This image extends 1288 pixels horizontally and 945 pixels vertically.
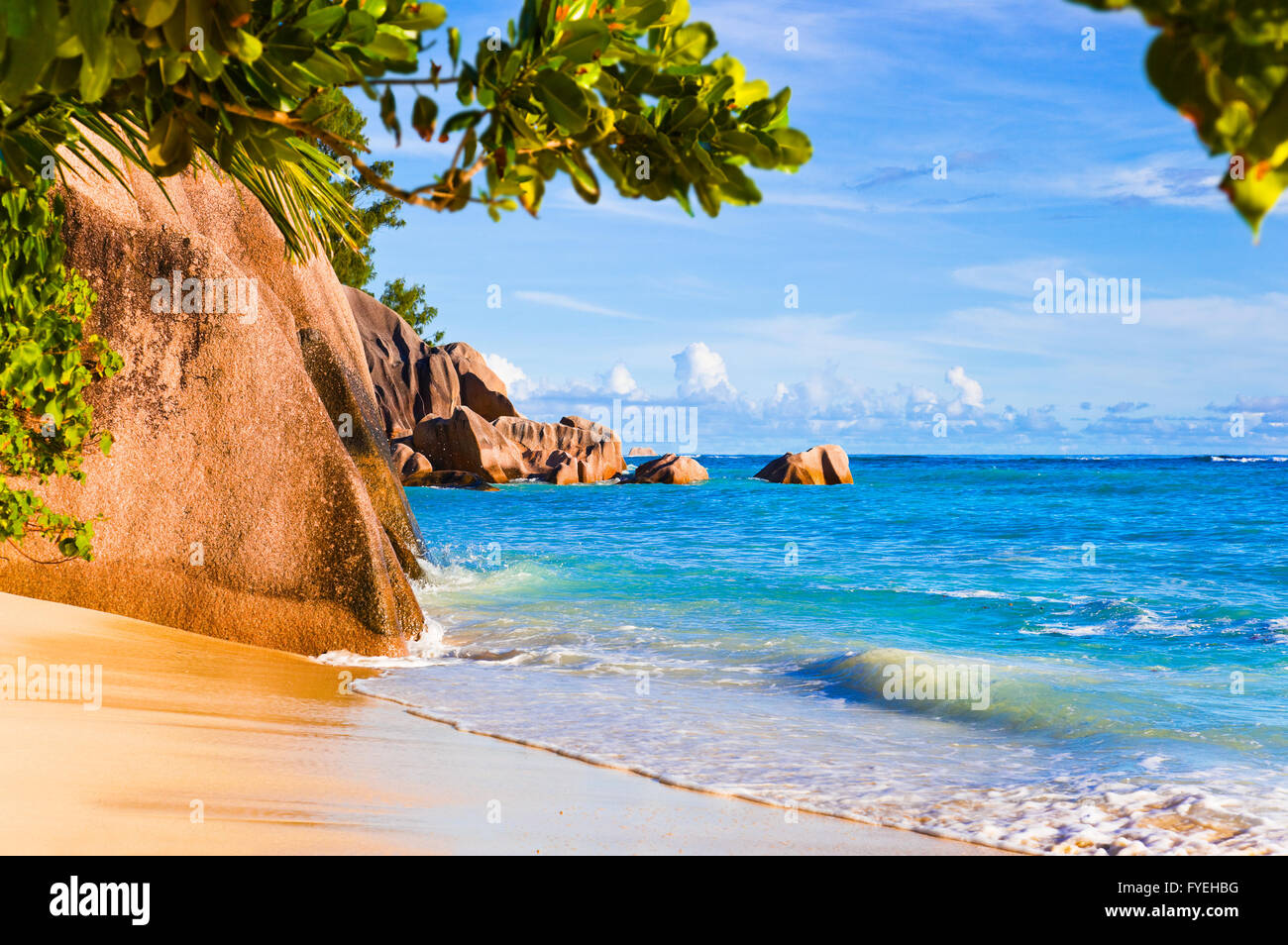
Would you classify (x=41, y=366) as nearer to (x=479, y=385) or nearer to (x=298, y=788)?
(x=298, y=788)

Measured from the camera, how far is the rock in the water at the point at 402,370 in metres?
43.1

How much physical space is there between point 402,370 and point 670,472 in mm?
13492

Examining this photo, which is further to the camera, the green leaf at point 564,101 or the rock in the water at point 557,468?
the rock in the water at point 557,468

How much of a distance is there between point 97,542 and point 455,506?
22755 millimetres

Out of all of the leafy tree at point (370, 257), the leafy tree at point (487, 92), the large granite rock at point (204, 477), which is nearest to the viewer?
the leafy tree at point (487, 92)

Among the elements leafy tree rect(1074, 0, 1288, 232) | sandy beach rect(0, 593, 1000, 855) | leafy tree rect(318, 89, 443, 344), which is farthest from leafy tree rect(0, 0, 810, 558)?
leafy tree rect(318, 89, 443, 344)

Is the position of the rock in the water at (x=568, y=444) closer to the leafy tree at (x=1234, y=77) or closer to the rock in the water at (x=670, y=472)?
the rock in the water at (x=670, y=472)

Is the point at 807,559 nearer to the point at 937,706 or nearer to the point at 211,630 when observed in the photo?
the point at 937,706

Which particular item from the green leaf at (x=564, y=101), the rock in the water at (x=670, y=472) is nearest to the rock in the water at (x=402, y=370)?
the rock in the water at (x=670, y=472)

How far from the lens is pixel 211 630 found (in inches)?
291

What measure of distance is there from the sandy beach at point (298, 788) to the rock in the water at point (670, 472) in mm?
39227

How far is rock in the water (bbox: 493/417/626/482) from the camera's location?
4553 centimetres
